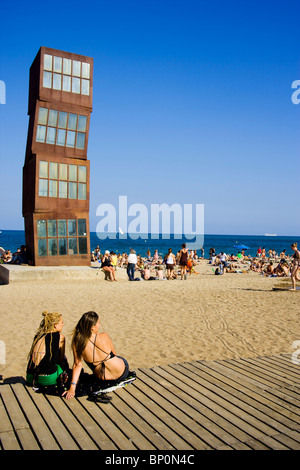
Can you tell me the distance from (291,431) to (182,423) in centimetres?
122

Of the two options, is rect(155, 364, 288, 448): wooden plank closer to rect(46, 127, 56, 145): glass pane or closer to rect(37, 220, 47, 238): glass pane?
rect(37, 220, 47, 238): glass pane

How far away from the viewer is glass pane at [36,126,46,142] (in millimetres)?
19828

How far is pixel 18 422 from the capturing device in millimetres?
4203

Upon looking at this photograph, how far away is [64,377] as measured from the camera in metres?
5.01

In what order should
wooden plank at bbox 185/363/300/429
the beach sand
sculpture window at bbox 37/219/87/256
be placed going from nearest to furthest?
1. wooden plank at bbox 185/363/300/429
2. the beach sand
3. sculpture window at bbox 37/219/87/256

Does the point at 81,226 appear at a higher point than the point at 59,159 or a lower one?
lower

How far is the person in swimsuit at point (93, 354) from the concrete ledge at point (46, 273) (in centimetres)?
1424

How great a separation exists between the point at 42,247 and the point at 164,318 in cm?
1114

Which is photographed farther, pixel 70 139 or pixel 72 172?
pixel 72 172

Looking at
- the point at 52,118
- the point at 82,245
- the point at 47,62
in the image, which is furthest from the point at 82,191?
the point at 47,62

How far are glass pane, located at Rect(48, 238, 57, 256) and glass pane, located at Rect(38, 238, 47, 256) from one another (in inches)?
8.6

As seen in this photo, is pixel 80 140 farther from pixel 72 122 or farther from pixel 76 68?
pixel 76 68

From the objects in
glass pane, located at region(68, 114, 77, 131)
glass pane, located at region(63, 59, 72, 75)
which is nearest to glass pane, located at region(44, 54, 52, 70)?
glass pane, located at region(63, 59, 72, 75)
